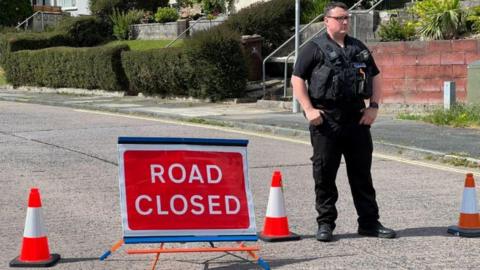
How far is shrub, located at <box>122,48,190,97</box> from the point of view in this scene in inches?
858

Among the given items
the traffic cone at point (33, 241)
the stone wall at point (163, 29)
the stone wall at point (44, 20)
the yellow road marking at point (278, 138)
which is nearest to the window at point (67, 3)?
the stone wall at point (44, 20)

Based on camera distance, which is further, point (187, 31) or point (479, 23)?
point (187, 31)

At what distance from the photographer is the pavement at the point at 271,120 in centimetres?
1160

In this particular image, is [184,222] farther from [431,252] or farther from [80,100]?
[80,100]

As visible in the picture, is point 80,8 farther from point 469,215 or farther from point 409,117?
point 469,215

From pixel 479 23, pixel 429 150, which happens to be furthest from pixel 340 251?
pixel 479 23

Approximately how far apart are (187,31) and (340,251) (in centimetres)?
2471

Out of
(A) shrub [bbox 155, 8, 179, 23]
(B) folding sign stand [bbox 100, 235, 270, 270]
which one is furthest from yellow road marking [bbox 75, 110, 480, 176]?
(A) shrub [bbox 155, 8, 179, 23]

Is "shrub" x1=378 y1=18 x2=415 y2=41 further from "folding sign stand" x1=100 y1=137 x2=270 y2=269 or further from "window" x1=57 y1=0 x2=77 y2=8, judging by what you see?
"window" x1=57 y1=0 x2=77 y2=8

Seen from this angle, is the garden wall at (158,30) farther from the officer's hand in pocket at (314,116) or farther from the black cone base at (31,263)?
the black cone base at (31,263)

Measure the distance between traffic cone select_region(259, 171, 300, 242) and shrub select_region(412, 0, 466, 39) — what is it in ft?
39.6

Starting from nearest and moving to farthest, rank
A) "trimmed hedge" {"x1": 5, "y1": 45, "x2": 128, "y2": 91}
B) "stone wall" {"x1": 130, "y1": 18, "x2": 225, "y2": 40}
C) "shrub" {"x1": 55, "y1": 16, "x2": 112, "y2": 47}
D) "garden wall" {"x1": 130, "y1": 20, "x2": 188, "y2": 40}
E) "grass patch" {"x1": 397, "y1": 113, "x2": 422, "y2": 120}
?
"grass patch" {"x1": 397, "y1": 113, "x2": 422, "y2": 120} < "trimmed hedge" {"x1": 5, "y1": 45, "x2": 128, "y2": 91} < "stone wall" {"x1": 130, "y1": 18, "x2": 225, "y2": 40} < "garden wall" {"x1": 130, "y1": 20, "x2": 188, "y2": 40} < "shrub" {"x1": 55, "y1": 16, "x2": 112, "y2": 47}

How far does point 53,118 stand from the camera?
1805 cm

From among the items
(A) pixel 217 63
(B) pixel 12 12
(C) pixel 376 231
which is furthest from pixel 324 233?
(B) pixel 12 12
